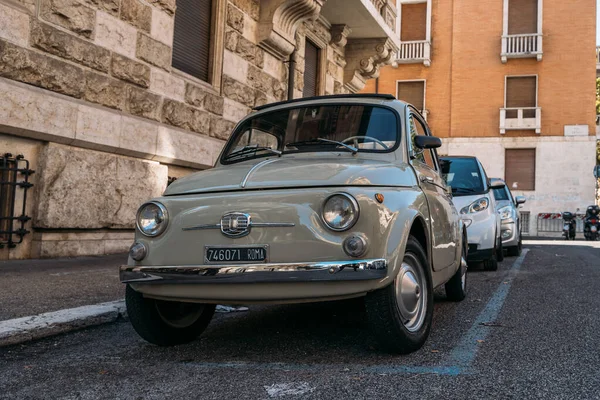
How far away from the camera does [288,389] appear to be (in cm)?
298

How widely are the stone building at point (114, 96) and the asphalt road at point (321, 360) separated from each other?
326cm

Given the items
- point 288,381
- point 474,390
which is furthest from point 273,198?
point 474,390

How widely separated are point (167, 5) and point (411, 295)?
7157 mm

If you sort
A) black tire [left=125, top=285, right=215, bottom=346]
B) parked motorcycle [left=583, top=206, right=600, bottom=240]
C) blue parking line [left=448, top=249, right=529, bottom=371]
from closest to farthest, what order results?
1. blue parking line [left=448, top=249, right=529, bottom=371]
2. black tire [left=125, top=285, right=215, bottom=346]
3. parked motorcycle [left=583, top=206, right=600, bottom=240]

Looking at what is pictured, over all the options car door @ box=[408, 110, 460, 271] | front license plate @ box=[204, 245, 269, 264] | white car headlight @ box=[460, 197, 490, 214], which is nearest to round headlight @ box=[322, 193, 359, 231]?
front license plate @ box=[204, 245, 269, 264]

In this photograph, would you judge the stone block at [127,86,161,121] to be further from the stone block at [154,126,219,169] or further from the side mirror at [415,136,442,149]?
the side mirror at [415,136,442,149]

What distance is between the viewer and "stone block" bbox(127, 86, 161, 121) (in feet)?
28.0

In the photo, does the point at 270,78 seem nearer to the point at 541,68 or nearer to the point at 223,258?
the point at 223,258

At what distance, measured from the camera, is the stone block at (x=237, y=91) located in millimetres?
10906

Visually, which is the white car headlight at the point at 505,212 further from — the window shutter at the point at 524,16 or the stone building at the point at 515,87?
the window shutter at the point at 524,16

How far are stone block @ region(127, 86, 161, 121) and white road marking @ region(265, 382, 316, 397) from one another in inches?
247

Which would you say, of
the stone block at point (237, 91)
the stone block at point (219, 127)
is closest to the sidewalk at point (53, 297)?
the stone block at point (219, 127)

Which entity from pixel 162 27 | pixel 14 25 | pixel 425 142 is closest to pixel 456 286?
pixel 425 142

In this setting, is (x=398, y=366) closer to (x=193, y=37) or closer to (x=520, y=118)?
(x=193, y=37)
